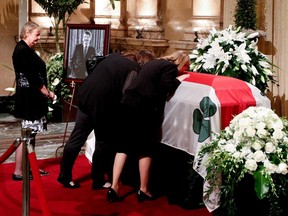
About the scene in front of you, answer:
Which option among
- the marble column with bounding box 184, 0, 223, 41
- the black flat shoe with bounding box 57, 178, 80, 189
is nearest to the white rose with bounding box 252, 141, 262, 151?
the black flat shoe with bounding box 57, 178, 80, 189

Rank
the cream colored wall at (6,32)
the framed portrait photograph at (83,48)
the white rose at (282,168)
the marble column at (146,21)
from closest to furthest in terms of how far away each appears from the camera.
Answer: the white rose at (282,168) → the framed portrait photograph at (83,48) → the marble column at (146,21) → the cream colored wall at (6,32)

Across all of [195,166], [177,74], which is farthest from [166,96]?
[195,166]

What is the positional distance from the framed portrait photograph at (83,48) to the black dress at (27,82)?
1.53 m

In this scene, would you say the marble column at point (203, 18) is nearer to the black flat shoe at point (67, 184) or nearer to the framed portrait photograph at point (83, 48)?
the framed portrait photograph at point (83, 48)

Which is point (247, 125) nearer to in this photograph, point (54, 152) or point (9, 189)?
point (9, 189)

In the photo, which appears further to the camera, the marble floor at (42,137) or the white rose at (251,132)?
the marble floor at (42,137)

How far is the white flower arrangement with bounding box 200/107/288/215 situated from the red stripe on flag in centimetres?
47

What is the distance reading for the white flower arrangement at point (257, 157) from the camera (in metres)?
4.05

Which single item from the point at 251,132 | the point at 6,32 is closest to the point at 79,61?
the point at 251,132

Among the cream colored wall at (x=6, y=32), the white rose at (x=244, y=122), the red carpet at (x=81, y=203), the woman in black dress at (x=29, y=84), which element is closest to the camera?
the white rose at (x=244, y=122)

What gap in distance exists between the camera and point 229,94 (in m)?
4.88

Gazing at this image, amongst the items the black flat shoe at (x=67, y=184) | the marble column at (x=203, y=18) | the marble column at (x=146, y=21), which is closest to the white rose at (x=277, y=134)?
the black flat shoe at (x=67, y=184)

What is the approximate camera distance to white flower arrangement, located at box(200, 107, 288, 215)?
4.05 metres

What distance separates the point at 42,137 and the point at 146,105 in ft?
12.3
